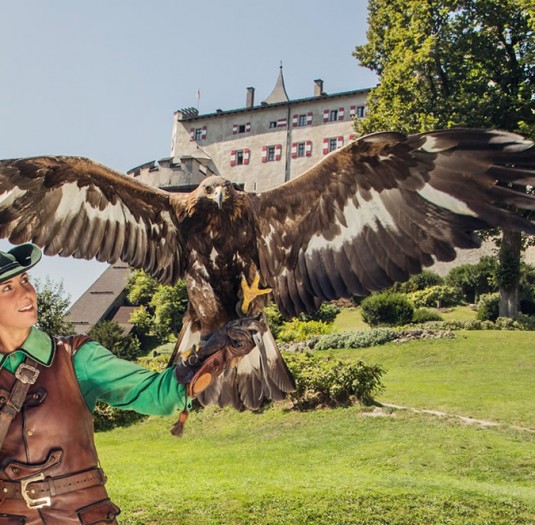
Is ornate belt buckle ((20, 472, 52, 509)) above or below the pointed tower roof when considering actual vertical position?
below

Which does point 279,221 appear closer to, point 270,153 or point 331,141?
point 331,141

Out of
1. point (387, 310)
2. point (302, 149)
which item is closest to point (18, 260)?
point (387, 310)

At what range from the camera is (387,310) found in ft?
82.2

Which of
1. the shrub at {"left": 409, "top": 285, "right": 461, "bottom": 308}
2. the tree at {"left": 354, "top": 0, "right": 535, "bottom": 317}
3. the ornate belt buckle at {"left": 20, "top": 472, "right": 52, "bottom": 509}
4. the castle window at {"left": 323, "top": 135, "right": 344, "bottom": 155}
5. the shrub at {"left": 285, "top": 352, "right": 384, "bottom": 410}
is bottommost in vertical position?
the shrub at {"left": 285, "top": 352, "right": 384, "bottom": 410}

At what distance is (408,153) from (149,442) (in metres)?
10.6

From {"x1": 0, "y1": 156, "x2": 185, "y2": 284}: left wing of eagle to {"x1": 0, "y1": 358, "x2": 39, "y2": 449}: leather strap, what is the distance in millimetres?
1399

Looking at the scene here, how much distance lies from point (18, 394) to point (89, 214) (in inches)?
69.3

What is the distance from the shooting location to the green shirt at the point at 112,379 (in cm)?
292

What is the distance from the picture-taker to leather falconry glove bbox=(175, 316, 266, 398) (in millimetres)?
2803

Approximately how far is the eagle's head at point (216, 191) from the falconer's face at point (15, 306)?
1.19 metres

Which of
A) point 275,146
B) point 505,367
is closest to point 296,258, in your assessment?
point 505,367

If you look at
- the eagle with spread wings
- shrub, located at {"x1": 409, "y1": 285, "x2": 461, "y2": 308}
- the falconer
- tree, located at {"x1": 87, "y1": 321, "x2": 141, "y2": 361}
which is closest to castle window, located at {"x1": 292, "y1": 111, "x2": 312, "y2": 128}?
shrub, located at {"x1": 409, "y1": 285, "x2": 461, "y2": 308}

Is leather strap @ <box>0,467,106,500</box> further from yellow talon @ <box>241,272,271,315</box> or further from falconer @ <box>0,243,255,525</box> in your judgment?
yellow talon @ <box>241,272,271,315</box>

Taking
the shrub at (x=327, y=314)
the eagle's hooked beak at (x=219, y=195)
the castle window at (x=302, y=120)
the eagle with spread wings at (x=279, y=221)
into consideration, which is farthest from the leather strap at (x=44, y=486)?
the castle window at (x=302, y=120)
